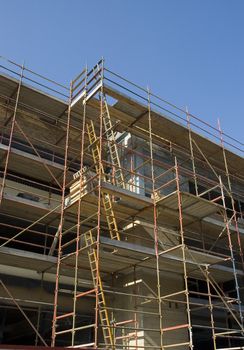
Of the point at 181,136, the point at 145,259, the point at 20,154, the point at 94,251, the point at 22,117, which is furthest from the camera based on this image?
the point at 181,136

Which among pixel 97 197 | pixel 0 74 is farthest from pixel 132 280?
pixel 0 74

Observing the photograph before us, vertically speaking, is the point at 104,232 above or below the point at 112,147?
below

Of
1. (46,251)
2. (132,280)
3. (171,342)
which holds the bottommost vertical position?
(171,342)

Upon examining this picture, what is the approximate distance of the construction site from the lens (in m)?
11.1

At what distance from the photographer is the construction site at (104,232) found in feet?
36.4

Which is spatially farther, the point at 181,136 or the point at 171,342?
the point at 181,136

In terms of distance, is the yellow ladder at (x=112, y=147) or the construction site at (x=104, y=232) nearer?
the construction site at (x=104, y=232)

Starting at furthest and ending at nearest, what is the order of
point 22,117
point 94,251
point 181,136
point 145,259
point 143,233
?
1. point 181,136
2. point 22,117
3. point 143,233
4. point 145,259
5. point 94,251

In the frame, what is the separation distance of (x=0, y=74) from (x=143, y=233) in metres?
6.94

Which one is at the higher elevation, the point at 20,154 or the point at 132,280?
the point at 20,154

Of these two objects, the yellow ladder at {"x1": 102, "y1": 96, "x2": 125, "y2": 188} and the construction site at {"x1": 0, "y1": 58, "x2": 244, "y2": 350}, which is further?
the yellow ladder at {"x1": 102, "y1": 96, "x2": 125, "y2": 188}

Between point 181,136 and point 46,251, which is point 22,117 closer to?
point 46,251

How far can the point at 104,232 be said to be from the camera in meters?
13.7

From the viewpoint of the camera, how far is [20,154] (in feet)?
40.3
